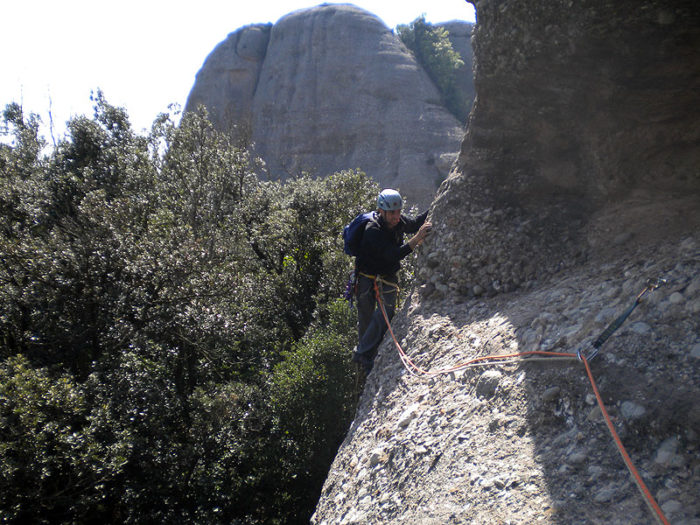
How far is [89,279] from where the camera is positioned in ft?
27.5

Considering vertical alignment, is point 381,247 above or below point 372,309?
above

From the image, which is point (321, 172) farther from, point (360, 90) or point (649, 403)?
point (649, 403)

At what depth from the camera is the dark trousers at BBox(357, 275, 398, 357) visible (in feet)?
22.9

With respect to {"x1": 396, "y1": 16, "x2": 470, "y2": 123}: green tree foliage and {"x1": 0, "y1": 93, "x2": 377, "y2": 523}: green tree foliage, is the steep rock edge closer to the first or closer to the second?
{"x1": 0, "y1": 93, "x2": 377, "y2": 523}: green tree foliage

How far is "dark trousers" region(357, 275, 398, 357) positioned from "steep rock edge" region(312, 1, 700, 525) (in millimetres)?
281

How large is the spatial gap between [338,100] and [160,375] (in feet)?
112

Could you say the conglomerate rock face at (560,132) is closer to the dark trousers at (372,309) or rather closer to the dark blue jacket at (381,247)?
the dark blue jacket at (381,247)

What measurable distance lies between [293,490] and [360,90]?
3509 cm

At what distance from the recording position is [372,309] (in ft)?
23.3

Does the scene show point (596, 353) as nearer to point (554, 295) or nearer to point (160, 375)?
point (554, 295)

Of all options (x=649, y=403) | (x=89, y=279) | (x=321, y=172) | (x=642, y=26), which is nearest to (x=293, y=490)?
(x=89, y=279)

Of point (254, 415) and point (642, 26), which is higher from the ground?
point (642, 26)

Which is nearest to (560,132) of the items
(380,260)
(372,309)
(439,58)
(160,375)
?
(380,260)

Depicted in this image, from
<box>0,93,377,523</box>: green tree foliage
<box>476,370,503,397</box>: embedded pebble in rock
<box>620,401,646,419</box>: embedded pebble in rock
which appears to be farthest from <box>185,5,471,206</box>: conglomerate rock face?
<box>620,401,646,419</box>: embedded pebble in rock
